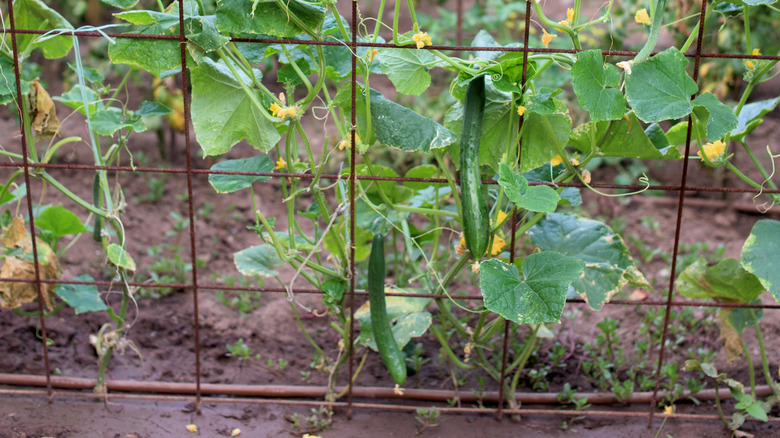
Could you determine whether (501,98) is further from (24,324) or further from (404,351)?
(24,324)

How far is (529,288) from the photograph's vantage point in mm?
1741

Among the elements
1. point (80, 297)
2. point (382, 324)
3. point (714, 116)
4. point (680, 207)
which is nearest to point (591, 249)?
point (680, 207)

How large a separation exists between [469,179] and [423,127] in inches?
7.1

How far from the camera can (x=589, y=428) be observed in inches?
84.4

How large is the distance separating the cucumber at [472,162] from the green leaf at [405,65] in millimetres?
183

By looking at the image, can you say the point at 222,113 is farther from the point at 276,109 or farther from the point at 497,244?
the point at 497,244

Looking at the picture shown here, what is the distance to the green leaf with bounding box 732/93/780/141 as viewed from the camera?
Result: 6.42ft

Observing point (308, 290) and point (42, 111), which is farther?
point (42, 111)

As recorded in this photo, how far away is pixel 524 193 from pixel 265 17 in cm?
75

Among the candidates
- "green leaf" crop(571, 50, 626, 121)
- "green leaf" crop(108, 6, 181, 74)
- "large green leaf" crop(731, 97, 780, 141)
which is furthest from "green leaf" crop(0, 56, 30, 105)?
"large green leaf" crop(731, 97, 780, 141)

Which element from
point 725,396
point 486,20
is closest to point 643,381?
point 725,396

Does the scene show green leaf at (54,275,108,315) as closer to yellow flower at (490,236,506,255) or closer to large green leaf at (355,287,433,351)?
large green leaf at (355,287,433,351)

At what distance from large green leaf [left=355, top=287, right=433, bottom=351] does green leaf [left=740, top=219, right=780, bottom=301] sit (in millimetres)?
904

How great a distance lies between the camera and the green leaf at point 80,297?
2184 mm
